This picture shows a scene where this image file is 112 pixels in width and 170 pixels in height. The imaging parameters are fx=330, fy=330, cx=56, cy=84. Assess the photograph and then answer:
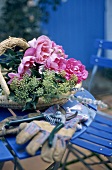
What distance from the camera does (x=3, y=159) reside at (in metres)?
1.54

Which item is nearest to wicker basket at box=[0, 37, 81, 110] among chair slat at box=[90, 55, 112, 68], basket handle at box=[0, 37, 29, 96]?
basket handle at box=[0, 37, 29, 96]

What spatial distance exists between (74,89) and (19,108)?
36 centimetres

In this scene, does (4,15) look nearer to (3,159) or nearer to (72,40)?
(72,40)

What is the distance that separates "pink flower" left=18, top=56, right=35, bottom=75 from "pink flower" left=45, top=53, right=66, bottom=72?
0.31 ft

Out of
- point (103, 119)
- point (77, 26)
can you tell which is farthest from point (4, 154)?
point (77, 26)

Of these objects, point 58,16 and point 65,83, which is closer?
point 65,83

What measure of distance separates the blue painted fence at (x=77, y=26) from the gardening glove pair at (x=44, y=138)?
Answer: 385 cm

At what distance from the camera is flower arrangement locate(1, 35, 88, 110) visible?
188cm

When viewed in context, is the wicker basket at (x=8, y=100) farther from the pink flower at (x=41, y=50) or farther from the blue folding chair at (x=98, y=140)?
the blue folding chair at (x=98, y=140)

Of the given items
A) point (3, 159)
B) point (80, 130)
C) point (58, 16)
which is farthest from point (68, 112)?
point (58, 16)

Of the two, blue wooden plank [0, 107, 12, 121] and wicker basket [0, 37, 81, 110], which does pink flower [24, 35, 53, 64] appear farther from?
blue wooden plank [0, 107, 12, 121]

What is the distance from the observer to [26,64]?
1.95 meters

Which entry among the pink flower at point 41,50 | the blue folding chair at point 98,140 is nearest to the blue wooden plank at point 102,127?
the blue folding chair at point 98,140

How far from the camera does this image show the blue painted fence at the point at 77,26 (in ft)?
18.2
